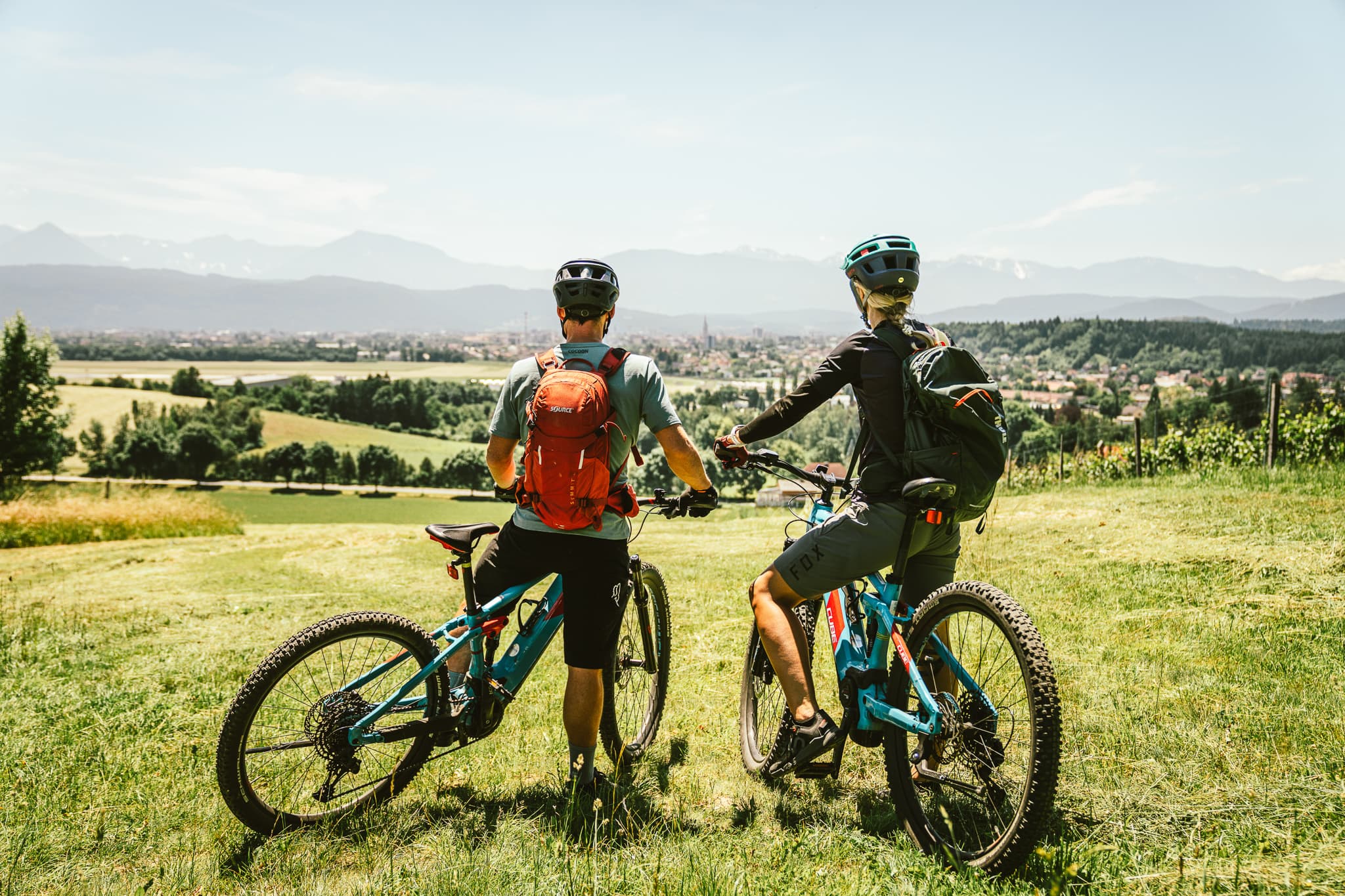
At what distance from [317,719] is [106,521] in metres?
23.1

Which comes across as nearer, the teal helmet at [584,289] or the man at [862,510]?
the man at [862,510]

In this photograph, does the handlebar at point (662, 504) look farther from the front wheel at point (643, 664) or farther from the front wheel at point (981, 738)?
the front wheel at point (981, 738)

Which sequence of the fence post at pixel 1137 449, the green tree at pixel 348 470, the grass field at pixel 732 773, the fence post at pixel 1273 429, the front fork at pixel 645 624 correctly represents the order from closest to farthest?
the grass field at pixel 732 773
the front fork at pixel 645 624
the fence post at pixel 1273 429
the fence post at pixel 1137 449
the green tree at pixel 348 470

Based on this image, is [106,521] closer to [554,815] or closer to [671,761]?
[671,761]

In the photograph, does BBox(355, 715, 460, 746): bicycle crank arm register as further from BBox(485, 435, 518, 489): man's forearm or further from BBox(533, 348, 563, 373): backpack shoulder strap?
BBox(533, 348, 563, 373): backpack shoulder strap

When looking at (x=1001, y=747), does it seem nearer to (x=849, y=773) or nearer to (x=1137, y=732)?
(x=849, y=773)

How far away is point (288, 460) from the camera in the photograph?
67.2m

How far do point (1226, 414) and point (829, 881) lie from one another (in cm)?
2335

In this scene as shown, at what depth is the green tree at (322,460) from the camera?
217 ft

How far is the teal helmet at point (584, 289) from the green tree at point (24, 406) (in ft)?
150

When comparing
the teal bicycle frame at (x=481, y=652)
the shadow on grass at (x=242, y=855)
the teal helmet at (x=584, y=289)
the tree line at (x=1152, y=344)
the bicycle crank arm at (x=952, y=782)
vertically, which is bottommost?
the shadow on grass at (x=242, y=855)

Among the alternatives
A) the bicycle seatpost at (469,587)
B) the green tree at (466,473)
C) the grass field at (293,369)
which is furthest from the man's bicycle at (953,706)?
the grass field at (293,369)

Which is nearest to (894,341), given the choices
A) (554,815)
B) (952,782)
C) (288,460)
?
(952,782)

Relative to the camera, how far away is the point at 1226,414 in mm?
20438
